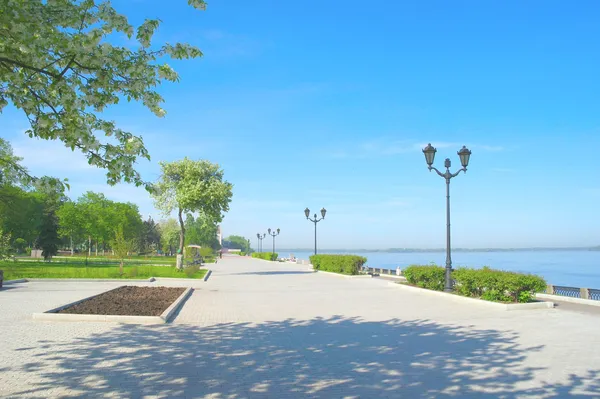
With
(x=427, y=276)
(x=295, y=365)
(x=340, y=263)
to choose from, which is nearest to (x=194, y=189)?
(x=340, y=263)

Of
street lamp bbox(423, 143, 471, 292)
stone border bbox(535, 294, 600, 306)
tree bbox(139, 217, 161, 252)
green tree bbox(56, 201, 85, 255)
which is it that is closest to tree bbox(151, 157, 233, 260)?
street lamp bbox(423, 143, 471, 292)

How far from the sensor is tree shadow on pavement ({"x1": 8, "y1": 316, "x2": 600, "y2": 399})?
212 inches

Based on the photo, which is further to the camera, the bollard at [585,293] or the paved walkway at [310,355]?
the bollard at [585,293]

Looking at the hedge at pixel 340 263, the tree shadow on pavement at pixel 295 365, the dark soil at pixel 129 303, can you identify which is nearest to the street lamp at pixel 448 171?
the tree shadow on pavement at pixel 295 365

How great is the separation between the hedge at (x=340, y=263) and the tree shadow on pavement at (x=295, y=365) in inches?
699

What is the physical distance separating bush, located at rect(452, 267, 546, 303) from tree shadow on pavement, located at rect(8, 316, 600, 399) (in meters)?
4.34

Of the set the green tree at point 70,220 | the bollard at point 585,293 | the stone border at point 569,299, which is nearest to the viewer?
the stone border at point 569,299

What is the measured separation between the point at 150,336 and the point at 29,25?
19.0ft

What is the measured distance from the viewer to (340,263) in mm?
29062

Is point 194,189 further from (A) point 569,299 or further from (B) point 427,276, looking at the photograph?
(A) point 569,299

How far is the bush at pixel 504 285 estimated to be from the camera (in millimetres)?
12720

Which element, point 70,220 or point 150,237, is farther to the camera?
point 150,237

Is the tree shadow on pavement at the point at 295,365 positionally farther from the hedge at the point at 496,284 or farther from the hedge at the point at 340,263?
the hedge at the point at 340,263

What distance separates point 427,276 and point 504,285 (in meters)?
4.79
